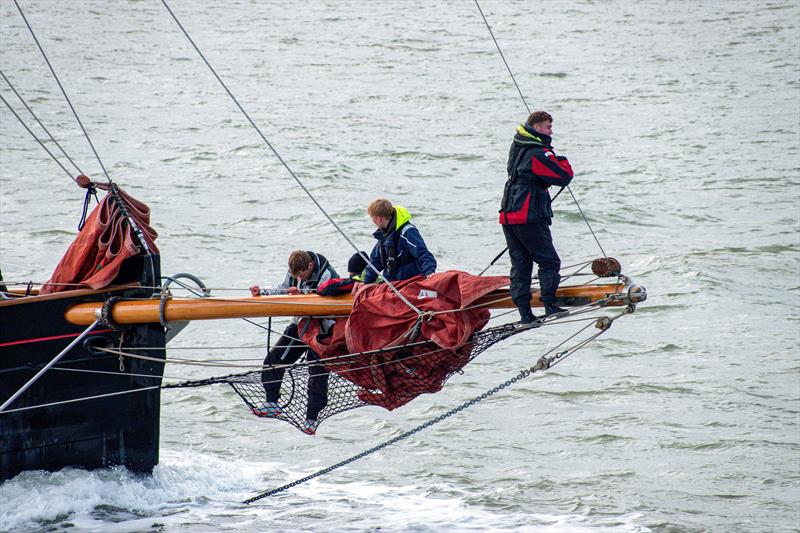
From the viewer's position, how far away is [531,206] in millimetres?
6879

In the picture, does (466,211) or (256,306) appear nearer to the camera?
(256,306)

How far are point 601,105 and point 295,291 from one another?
1771 centimetres

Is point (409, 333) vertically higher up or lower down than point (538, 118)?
lower down

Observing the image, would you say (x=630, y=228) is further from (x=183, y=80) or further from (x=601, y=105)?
(x=183, y=80)

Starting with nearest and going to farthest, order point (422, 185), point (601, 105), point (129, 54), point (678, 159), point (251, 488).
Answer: point (251, 488)
point (422, 185)
point (678, 159)
point (601, 105)
point (129, 54)

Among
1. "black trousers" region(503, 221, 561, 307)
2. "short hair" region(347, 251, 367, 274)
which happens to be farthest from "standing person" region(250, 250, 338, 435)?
"black trousers" region(503, 221, 561, 307)

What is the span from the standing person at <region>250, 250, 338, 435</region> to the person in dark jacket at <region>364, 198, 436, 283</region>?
383 millimetres

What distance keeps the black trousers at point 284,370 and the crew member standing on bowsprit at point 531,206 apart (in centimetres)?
152

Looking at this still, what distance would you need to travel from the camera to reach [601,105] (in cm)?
2459

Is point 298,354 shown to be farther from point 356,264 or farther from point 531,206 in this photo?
point 531,206

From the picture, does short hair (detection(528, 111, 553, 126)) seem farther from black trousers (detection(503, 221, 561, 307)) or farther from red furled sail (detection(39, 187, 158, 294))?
red furled sail (detection(39, 187, 158, 294))

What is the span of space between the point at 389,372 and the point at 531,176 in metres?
1.63

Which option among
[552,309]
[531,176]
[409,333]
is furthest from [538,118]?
[409,333]

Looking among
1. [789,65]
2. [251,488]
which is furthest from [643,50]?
[251,488]
